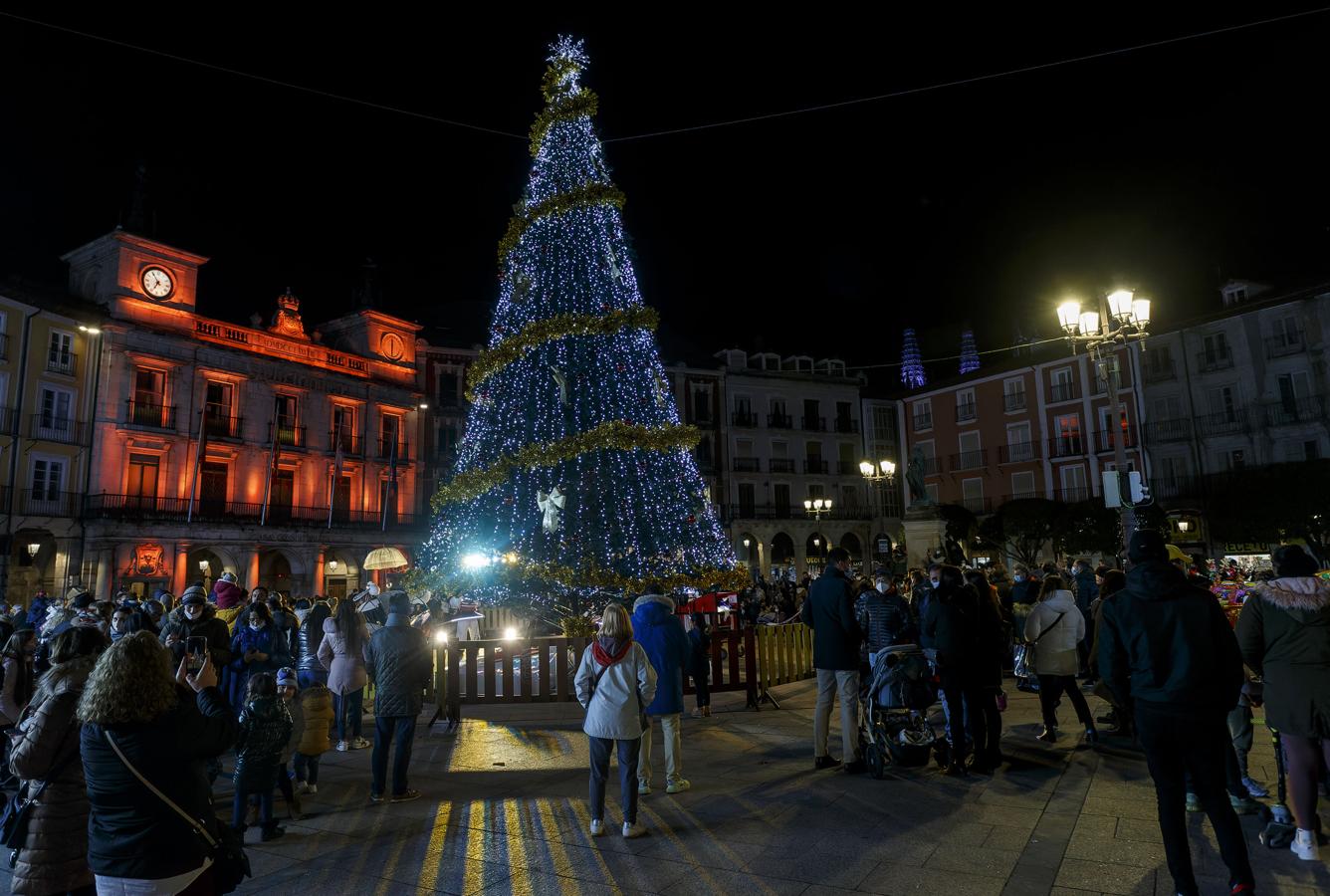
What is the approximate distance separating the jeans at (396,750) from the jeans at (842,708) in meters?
3.48

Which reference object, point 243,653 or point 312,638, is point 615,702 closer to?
point 243,653

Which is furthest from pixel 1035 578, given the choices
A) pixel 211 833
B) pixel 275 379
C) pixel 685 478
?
pixel 275 379

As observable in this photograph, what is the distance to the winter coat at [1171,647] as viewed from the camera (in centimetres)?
411

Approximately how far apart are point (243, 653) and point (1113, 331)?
42.9ft

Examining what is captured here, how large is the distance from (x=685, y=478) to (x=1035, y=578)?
21.3 ft

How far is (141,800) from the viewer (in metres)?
3.01

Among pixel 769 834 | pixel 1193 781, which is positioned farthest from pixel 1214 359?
pixel 769 834

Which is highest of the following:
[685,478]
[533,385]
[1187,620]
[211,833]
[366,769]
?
[533,385]

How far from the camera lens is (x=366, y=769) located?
25.3ft

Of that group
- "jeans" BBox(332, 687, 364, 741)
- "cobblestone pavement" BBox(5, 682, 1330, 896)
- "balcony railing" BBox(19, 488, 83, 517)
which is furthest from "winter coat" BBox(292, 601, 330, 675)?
"balcony railing" BBox(19, 488, 83, 517)

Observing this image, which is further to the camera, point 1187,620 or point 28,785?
point 1187,620

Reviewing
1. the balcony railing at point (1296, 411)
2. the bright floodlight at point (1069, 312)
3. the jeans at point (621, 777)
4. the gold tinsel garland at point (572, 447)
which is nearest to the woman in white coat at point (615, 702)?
the jeans at point (621, 777)

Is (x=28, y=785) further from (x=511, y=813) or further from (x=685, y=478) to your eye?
(x=685, y=478)

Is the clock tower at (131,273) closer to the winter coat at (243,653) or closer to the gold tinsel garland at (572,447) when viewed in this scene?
the gold tinsel garland at (572,447)
